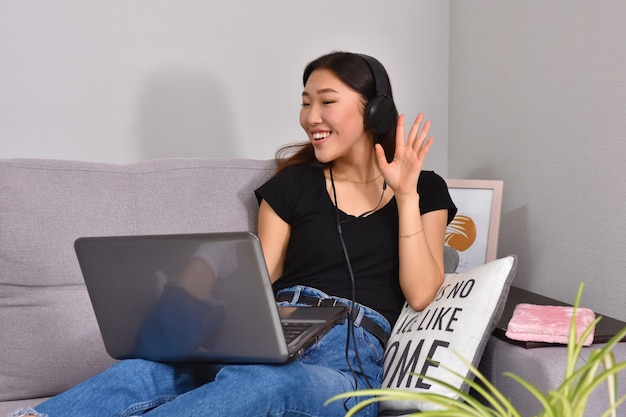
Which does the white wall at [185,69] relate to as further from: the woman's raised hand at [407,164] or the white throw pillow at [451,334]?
the white throw pillow at [451,334]

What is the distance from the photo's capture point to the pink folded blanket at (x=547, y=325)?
1.32 m

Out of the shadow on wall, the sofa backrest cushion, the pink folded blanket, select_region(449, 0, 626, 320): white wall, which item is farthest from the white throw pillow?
the shadow on wall

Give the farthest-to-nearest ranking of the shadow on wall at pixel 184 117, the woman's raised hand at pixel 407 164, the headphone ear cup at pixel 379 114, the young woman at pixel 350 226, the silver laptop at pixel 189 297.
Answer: the shadow on wall at pixel 184 117
the headphone ear cup at pixel 379 114
the woman's raised hand at pixel 407 164
the young woman at pixel 350 226
the silver laptop at pixel 189 297

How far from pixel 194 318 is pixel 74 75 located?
3.84 feet

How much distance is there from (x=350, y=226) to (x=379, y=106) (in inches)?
11.0


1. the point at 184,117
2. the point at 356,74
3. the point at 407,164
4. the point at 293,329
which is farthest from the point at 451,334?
the point at 184,117

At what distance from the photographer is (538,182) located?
6.34ft

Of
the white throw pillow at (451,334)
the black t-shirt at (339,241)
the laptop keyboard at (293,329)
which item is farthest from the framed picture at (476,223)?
the laptop keyboard at (293,329)

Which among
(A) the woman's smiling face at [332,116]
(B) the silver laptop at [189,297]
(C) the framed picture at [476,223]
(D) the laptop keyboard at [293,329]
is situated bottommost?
(C) the framed picture at [476,223]

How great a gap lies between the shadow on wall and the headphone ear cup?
691 mm

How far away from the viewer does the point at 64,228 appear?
65.9 inches

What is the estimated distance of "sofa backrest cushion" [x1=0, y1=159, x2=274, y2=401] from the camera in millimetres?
1614

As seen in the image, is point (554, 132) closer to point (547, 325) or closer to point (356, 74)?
point (356, 74)

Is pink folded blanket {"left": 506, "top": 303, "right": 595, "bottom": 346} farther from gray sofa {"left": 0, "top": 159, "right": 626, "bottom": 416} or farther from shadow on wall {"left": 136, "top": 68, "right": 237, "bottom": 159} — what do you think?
shadow on wall {"left": 136, "top": 68, "right": 237, "bottom": 159}
